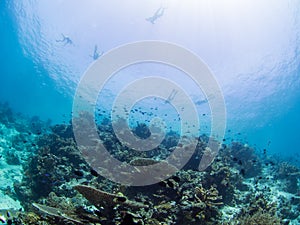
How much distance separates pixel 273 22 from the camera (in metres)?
30.5

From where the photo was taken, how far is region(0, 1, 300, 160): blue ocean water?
99.8ft

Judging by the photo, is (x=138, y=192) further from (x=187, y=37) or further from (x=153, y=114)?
(x=187, y=37)

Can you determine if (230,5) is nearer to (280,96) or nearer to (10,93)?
(280,96)

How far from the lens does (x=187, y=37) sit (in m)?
32.9

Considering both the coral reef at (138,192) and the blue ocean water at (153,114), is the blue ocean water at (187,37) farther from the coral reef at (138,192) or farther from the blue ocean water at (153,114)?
the coral reef at (138,192)

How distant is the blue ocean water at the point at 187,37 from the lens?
1198 inches

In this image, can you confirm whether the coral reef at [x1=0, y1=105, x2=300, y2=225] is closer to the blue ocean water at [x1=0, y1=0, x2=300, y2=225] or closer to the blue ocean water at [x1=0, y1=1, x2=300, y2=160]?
the blue ocean water at [x1=0, y1=0, x2=300, y2=225]

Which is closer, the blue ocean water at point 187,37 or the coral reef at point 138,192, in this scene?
the coral reef at point 138,192

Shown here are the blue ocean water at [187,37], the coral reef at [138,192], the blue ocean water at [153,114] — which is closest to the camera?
the coral reef at [138,192]

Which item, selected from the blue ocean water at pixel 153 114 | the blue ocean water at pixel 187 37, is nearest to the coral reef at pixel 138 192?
the blue ocean water at pixel 153 114

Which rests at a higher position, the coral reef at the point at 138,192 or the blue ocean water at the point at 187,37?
the blue ocean water at the point at 187,37

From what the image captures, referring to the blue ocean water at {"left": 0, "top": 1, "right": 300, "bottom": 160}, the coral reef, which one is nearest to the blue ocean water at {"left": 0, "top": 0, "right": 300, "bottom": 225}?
the coral reef

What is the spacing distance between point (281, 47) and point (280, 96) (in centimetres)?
1761

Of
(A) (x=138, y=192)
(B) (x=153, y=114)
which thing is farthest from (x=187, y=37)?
(A) (x=138, y=192)
